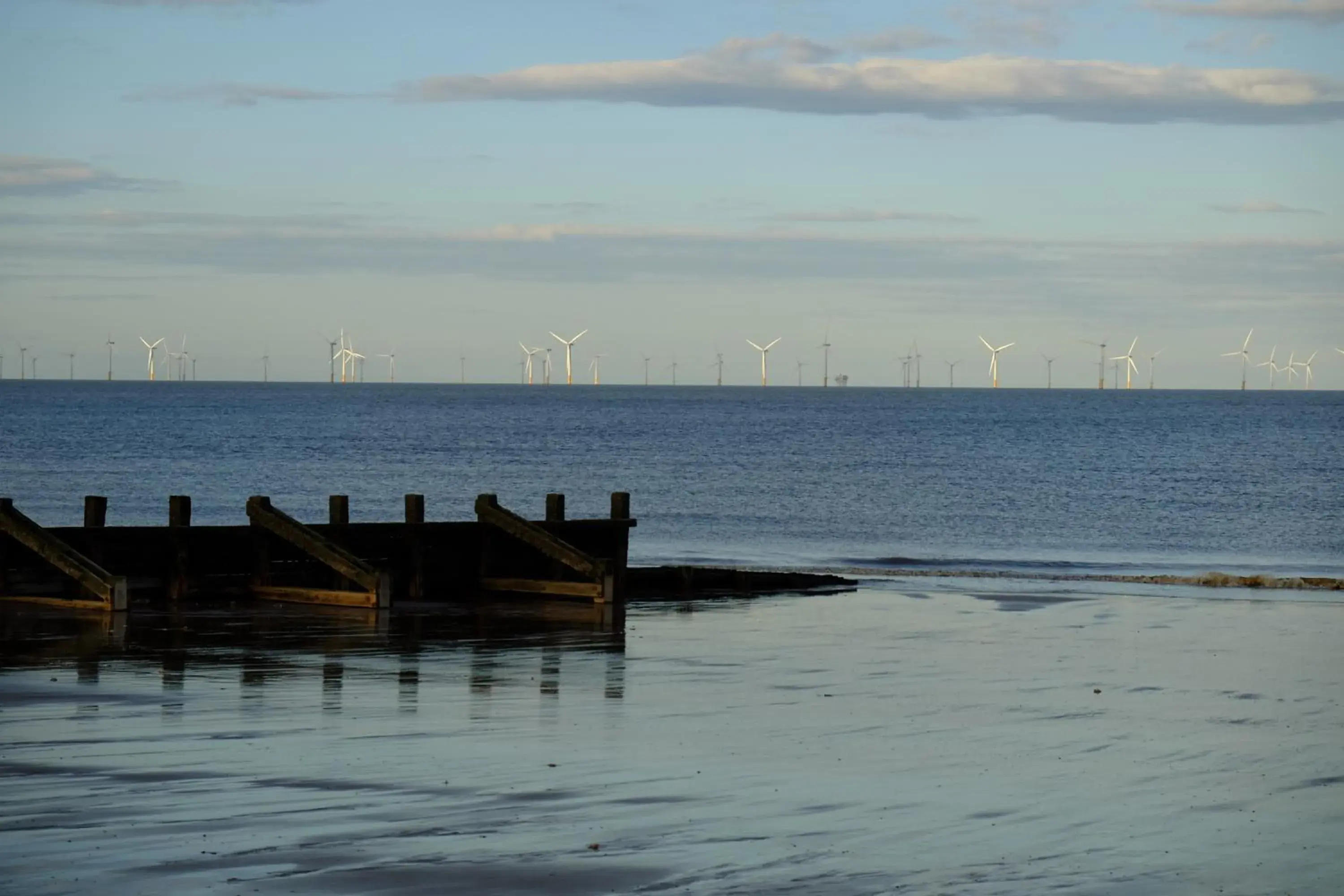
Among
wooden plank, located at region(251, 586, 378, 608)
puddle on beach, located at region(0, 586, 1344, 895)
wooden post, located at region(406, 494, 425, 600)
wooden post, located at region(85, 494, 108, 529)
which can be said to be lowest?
puddle on beach, located at region(0, 586, 1344, 895)

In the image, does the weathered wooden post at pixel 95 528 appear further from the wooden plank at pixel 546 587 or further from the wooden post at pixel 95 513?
the wooden plank at pixel 546 587

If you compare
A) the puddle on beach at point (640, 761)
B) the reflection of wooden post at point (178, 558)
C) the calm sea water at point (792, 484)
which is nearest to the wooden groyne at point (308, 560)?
the reflection of wooden post at point (178, 558)

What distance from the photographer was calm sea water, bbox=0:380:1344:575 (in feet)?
189

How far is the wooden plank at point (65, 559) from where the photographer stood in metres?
21.1

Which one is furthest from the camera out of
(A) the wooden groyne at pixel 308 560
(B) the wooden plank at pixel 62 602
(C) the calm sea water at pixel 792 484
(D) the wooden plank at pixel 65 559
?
(C) the calm sea water at pixel 792 484

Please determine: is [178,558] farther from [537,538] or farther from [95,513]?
[537,538]

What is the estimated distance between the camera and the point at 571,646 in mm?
19969

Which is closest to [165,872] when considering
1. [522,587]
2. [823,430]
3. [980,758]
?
[980,758]

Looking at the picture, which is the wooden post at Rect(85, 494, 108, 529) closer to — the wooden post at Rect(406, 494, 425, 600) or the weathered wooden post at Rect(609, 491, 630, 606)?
the wooden post at Rect(406, 494, 425, 600)

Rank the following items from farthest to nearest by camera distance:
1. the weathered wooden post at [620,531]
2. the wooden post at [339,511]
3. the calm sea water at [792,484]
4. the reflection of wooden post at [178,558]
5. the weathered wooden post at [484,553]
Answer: the calm sea water at [792,484]
the weathered wooden post at [620,531]
the weathered wooden post at [484,553]
the wooden post at [339,511]
the reflection of wooden post at [178,558]

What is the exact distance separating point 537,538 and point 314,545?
3333mm

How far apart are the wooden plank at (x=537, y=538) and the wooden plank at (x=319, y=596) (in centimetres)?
264

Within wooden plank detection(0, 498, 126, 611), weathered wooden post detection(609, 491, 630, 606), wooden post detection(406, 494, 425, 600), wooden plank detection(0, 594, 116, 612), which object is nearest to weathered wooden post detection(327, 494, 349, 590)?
wooden post detection(406, 494, 425, 600)

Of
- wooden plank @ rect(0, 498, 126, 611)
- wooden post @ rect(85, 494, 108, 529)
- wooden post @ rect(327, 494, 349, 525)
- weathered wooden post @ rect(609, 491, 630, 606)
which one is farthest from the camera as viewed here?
weathered wooden post @ rect(609, 491, 630, 606)
